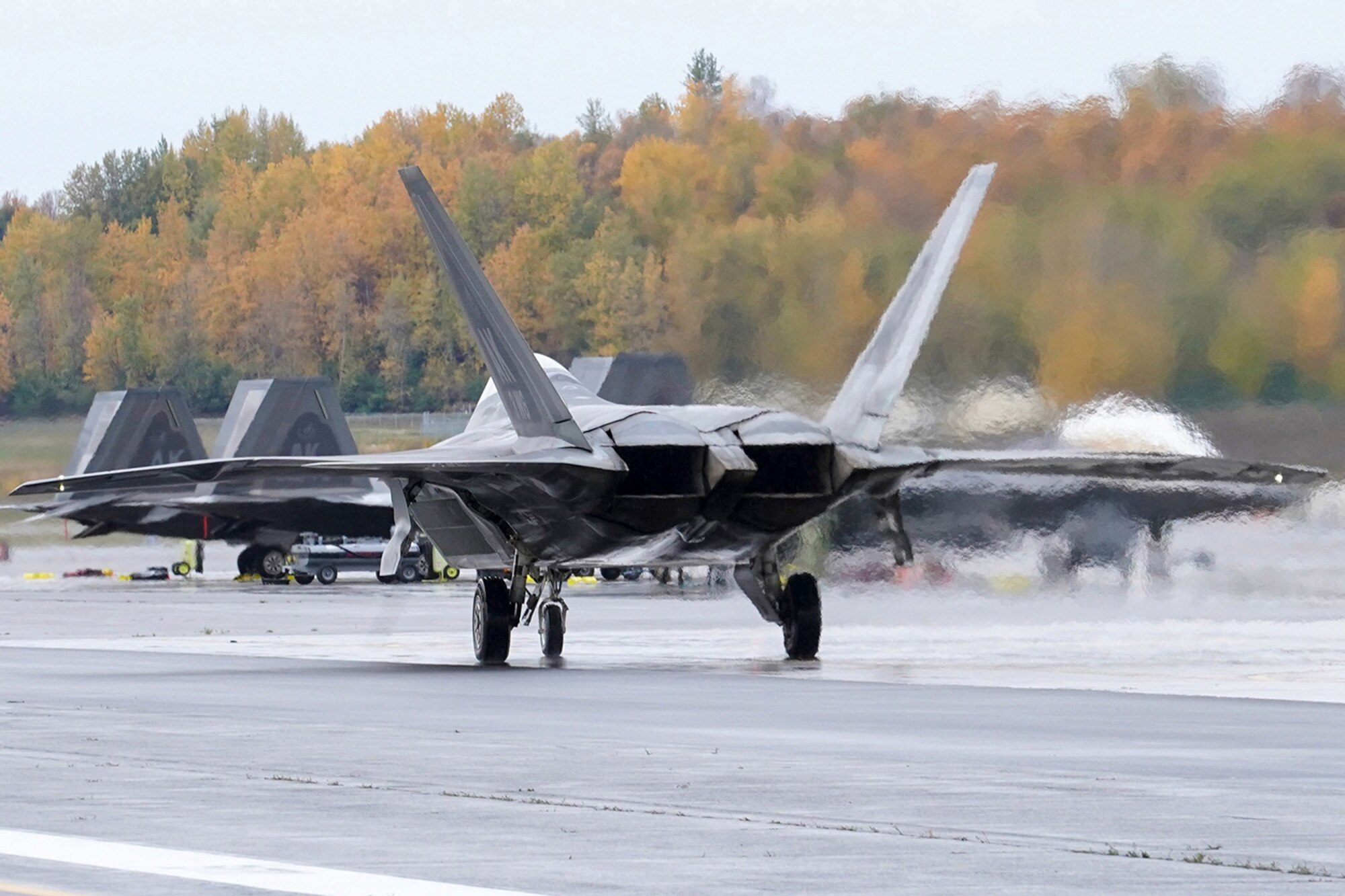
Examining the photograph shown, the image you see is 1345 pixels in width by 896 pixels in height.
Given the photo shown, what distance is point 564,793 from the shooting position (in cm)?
1273

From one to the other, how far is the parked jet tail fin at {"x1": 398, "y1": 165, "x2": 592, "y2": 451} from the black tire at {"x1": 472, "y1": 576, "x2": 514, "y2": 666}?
80.6 inches

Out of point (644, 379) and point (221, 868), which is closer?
point (221, 868)

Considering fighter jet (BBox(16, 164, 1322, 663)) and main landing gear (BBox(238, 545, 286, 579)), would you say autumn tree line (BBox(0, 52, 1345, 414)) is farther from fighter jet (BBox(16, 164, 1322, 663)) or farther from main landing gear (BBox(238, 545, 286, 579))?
main landing gear (BBox(238, 545, 286, 579))

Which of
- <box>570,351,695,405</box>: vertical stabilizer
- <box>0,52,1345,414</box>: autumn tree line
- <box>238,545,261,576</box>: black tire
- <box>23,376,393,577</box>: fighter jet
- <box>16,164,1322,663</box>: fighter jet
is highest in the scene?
<box>0,52,1345,414</box>: autumn tree line

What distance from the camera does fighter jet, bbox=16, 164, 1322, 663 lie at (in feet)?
78.3

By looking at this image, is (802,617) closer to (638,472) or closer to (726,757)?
(638,472)

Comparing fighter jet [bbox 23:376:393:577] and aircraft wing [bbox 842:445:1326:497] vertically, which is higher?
aircraft wing [bbox 842:445:1326:497]

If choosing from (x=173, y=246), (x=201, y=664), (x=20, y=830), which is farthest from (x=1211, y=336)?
(x=173, y=246)

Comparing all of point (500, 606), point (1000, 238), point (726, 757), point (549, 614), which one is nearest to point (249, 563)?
point (1000, 238)

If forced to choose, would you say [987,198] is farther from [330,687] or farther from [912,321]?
[330,687]

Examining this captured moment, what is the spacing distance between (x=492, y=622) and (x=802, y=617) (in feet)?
10.7

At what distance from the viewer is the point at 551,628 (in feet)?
88.5

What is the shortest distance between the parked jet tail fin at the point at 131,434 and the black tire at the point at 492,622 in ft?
131

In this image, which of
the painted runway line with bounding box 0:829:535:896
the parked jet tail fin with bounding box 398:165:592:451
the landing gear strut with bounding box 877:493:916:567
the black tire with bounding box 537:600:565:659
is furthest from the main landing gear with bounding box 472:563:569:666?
the painted runway line with bounding box 0:829:535:896
